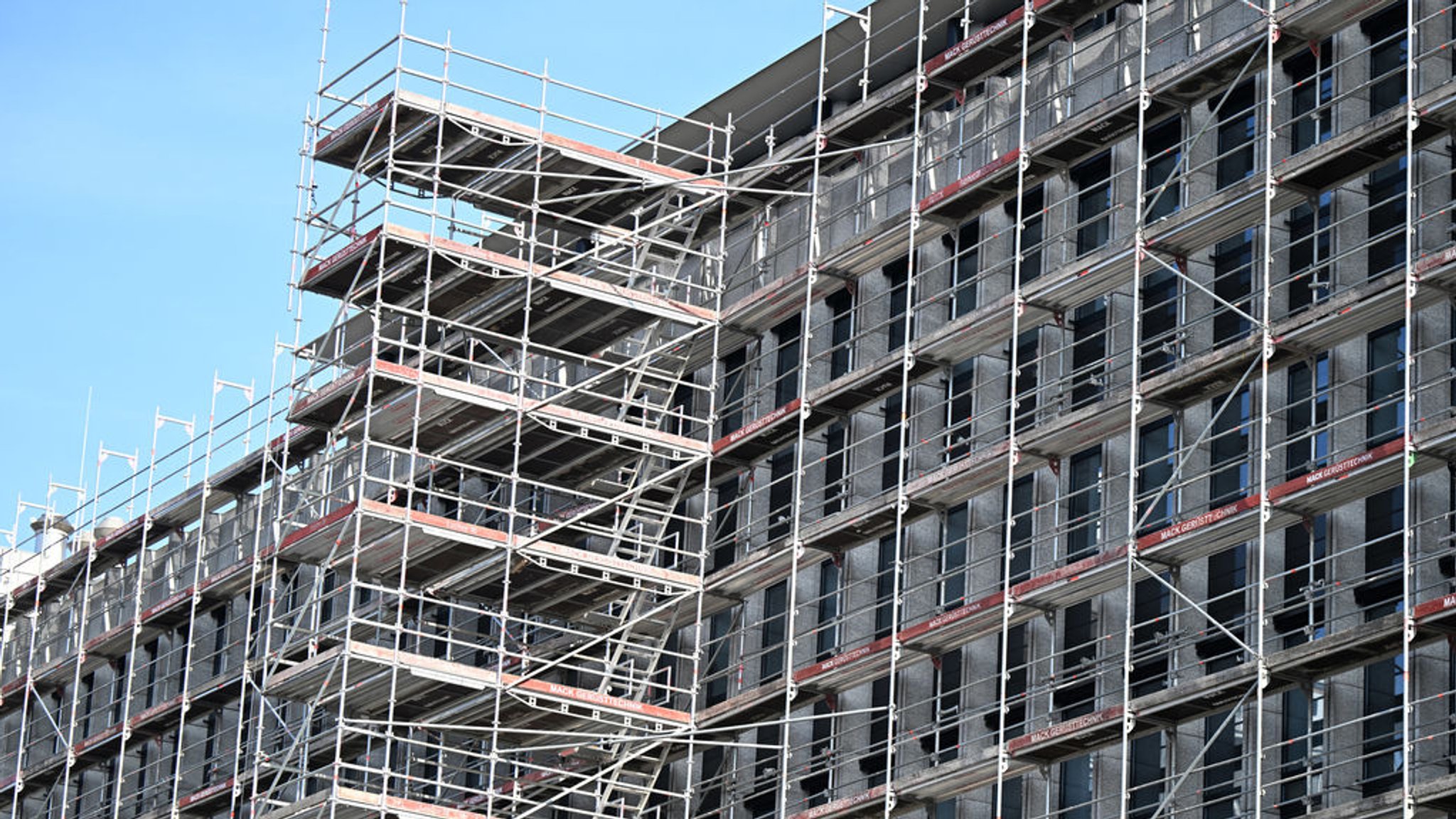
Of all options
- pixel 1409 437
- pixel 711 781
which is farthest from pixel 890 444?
pixel 1409 437

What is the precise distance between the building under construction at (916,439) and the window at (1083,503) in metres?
0.06

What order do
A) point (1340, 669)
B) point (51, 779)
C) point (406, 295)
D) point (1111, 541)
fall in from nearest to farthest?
point (1340, 669)
point (1111, 541)
point (406, 295)
point (51, 779)

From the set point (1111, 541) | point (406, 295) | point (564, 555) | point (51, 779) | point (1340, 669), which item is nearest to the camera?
point (1340, 669)

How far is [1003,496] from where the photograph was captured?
40.9 meters

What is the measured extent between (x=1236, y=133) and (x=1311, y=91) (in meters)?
1.39

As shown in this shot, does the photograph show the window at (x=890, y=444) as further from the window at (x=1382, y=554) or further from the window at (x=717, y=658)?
the window at (x=1382, y=554)

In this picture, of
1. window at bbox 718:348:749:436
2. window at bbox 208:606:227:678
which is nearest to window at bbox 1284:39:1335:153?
window at bbox 718:348:749:436

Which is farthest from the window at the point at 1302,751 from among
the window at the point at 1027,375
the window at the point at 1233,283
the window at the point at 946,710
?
the window at the point at 1027,375

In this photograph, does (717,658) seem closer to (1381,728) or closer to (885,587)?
(885,587)

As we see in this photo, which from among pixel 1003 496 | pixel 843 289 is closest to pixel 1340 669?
pixel 1003 496

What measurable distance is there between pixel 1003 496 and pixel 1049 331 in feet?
7.65

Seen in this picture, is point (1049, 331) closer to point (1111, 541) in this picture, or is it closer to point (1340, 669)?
point (1111, 541)

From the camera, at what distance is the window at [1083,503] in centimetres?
3866

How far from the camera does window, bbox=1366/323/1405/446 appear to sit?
34875mm
